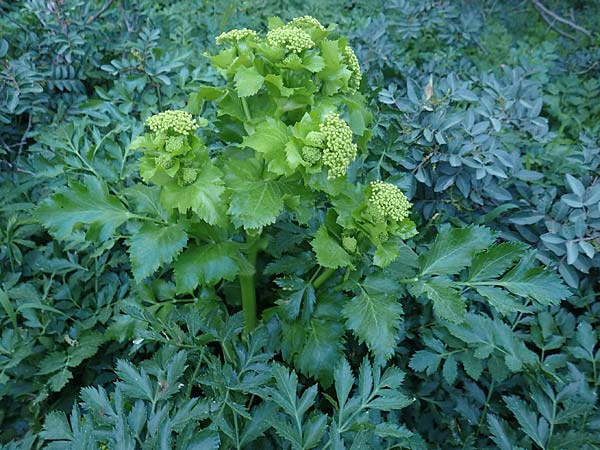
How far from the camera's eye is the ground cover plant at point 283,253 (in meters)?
1.00

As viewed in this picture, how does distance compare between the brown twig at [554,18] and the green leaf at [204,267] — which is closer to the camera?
the green leaf at [204,267]

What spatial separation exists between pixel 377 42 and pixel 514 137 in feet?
2.19

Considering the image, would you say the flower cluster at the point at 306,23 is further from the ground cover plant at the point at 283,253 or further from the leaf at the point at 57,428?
the leaf at the point at 57,428

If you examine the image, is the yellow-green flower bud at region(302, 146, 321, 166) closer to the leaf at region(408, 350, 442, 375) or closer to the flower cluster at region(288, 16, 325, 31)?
the flower cluster at region(288, 16, 325, 31)

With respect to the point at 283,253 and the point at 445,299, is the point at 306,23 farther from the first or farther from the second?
the point at 445,299

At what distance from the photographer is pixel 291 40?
1.02 metres

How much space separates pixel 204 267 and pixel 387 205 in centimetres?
40

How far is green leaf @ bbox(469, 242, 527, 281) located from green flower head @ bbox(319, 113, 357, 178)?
1.30 feet

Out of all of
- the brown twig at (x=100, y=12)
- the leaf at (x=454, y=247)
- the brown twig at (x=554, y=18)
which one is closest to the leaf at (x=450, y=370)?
the leaf at (x=454, y=247)

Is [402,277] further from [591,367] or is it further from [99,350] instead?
[99,350]

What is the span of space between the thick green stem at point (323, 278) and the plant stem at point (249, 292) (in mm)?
157

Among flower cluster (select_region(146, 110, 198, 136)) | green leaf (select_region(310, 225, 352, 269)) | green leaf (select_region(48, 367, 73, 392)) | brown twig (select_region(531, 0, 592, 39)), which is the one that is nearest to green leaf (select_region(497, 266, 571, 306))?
green leaf (select_region(310, 225, 352, 269))

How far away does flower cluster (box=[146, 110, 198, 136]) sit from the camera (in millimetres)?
991

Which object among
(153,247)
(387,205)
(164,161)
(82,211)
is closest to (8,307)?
(82,211)
